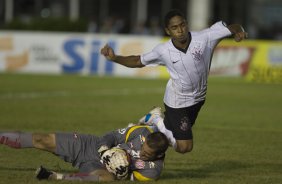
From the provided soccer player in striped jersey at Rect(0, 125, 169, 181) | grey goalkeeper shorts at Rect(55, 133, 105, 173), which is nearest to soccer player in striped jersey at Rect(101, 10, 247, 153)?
soccer player in striped jersey at Rect(0, 125, 169, 181)

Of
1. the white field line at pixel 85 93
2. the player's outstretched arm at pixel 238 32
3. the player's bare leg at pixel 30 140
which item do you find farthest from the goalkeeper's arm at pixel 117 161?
the white field line at pixel 85 93

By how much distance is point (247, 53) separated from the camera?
32.2 meters

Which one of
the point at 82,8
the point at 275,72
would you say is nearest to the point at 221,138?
the point at 275,72

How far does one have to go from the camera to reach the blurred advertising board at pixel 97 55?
32.1m

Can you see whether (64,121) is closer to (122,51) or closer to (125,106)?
(125,106)

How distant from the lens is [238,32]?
10617mm

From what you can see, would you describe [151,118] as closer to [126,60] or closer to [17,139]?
[126,60]

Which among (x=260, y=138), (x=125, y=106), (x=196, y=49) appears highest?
(x=196, y=49)

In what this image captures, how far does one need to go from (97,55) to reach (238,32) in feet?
73.1

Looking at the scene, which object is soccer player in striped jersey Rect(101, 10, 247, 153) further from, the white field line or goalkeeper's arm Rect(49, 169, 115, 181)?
the white field line

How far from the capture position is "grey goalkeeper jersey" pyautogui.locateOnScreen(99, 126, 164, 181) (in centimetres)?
993

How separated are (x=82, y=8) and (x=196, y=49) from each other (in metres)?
41.4

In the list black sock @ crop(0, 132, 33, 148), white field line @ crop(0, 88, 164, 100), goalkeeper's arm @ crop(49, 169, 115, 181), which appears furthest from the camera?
white field line @ crop(0, 88, 164, 100)

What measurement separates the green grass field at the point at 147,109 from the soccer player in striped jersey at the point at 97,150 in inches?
13.5
